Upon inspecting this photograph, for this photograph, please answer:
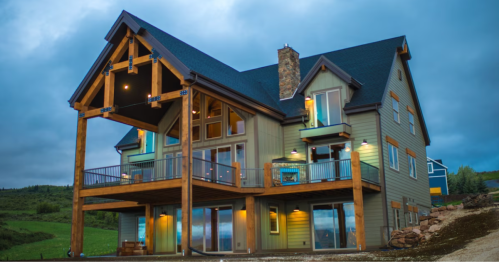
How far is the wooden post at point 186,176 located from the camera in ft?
60.2

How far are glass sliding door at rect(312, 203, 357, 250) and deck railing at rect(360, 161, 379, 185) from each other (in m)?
1.72

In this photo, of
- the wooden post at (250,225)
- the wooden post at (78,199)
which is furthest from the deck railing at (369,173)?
the wooden post at (78,199)

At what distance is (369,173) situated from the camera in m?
21.6

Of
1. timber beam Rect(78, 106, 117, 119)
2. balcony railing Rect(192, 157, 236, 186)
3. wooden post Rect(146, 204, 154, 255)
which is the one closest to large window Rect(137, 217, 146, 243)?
wooden post Rect(146, 204, 154, 255)

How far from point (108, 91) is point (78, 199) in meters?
5.01

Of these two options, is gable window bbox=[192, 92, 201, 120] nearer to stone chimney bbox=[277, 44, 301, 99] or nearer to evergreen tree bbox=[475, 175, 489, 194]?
stone chimney bbox=[277, 44, 301, 99]

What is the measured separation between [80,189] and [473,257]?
54.0ft

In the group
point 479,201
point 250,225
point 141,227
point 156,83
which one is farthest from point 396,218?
point 141,227

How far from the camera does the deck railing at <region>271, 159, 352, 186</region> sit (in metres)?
21.3

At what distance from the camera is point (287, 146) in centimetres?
2541

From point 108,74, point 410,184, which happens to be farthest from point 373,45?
point 108,74

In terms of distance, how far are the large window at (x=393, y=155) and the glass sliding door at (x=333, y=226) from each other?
10.4 feet

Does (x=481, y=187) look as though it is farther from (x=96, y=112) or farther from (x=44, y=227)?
(x=44, y=227)

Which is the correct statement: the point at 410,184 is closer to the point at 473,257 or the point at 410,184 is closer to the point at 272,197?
the point at 272,197
